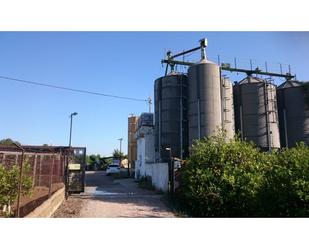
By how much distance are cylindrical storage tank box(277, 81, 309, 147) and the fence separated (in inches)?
768

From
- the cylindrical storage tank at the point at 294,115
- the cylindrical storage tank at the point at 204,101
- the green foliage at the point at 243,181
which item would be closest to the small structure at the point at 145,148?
the cylindrical storage tank at the point at 204,101

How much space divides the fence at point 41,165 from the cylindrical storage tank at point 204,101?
36.7 ft

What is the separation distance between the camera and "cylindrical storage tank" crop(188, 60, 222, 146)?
956 inches

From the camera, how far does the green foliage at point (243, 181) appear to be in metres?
7.57

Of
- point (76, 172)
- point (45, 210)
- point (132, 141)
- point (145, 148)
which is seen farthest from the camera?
point (132, 141)

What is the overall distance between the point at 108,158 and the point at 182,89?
144 ft

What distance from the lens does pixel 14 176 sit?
7855mm

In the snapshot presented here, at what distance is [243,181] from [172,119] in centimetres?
1581

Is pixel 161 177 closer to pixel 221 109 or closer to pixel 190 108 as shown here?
pixel 190 108

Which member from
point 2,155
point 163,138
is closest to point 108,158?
point 163,138

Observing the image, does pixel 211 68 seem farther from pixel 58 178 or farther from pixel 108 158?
pixel 108 158

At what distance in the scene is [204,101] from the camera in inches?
966

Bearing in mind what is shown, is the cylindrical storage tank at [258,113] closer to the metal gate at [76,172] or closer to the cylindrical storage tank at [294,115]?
the cylindrical storage tank at [294,115]

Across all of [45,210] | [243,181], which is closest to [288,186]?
[243,181]
